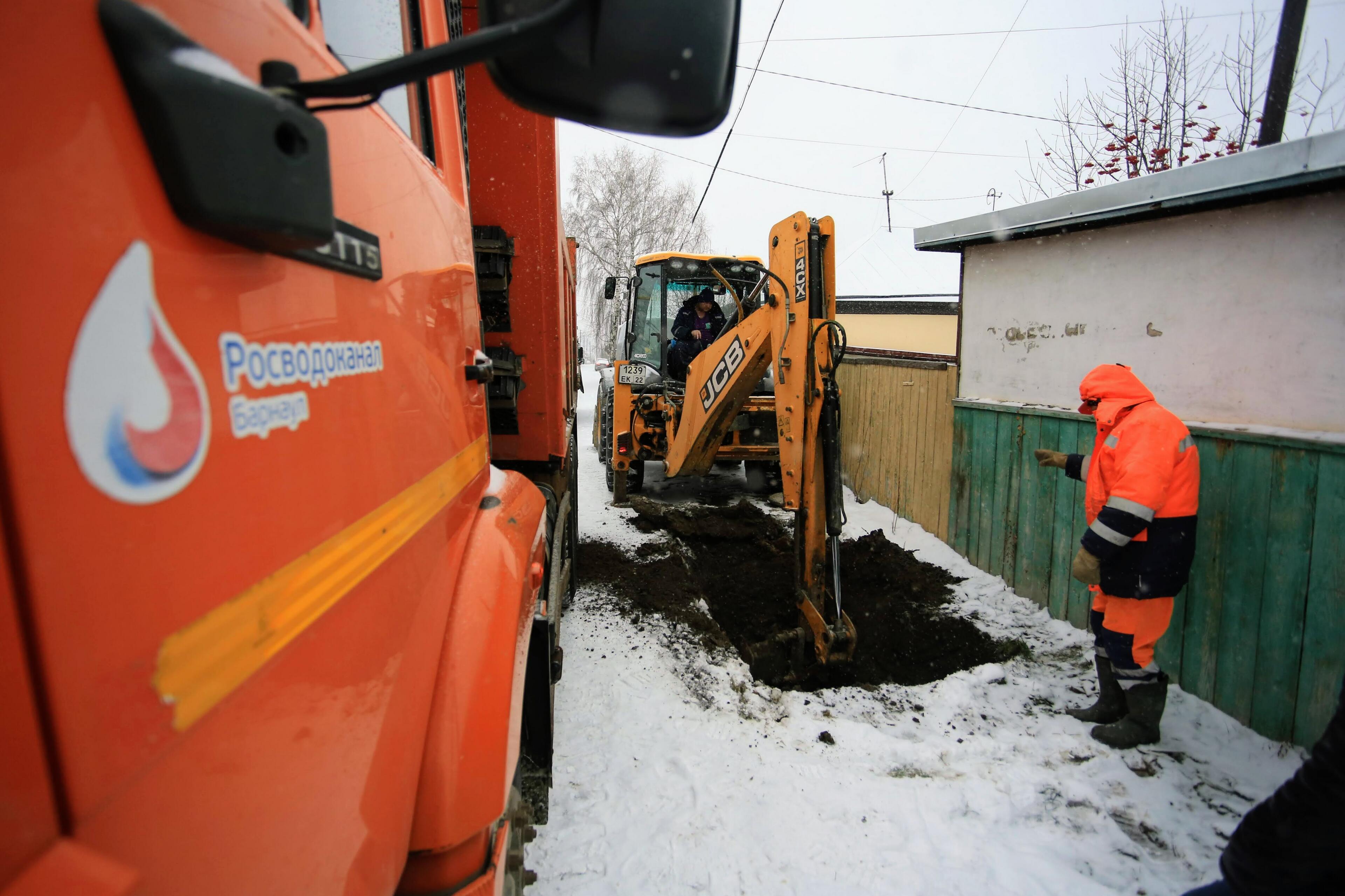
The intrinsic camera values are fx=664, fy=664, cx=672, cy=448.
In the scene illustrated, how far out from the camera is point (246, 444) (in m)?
0.71

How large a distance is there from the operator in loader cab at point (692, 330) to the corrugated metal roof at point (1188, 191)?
11.6 ft

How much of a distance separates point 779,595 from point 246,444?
502 centimetres

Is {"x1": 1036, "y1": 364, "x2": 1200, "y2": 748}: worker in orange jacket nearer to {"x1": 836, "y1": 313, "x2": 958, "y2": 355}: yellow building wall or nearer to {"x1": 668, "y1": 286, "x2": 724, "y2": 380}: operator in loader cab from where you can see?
{"x1": 668, "y1": 286, "x2": 724, "y2": 380}: operator in loader cab

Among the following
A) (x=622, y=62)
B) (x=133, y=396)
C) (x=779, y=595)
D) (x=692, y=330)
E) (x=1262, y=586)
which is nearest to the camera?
(x=133, y=396)

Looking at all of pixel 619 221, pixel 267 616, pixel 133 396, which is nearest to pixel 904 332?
pixel 619 221

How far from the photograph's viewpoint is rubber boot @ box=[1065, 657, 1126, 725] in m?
3.54

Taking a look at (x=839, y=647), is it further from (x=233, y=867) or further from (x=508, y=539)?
(x=233, y=867)

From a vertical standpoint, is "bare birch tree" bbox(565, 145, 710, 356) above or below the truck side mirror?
above

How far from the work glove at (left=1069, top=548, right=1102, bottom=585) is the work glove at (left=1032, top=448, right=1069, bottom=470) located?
0.81 m

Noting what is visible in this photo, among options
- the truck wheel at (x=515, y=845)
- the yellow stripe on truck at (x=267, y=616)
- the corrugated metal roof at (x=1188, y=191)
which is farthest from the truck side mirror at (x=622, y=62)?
the corrugated metal roof at (x=1188, y=191)

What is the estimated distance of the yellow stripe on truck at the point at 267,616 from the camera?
611 mm

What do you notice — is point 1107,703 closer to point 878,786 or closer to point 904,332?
point 878,786

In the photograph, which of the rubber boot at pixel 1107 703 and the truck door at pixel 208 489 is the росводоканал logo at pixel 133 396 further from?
the rubber boot at pixel 1107 703

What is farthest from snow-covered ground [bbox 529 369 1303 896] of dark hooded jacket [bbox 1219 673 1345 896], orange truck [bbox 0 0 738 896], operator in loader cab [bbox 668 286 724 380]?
operator in loader cab [bbox 668 286 724 380]
